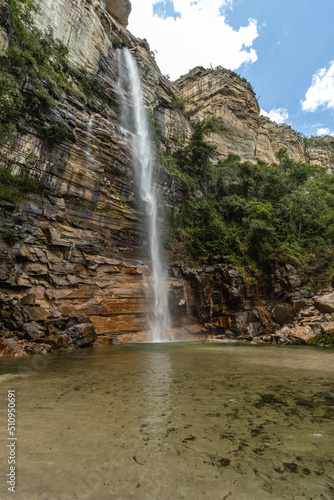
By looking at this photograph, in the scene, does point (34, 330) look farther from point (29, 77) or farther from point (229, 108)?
point (229, 108)

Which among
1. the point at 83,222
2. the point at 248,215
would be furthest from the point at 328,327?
the point at 248,215

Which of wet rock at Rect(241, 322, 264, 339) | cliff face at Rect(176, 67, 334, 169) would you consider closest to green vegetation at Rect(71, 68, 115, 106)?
cliff face at Rect(176, 67, 334, 169)

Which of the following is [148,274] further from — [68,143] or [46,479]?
[46,479]

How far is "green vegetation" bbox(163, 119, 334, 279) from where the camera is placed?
1961 centimetres

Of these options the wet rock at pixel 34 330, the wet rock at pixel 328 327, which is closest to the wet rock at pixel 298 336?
the wet rock at pixel 328 327

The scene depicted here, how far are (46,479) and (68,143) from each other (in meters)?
17.0

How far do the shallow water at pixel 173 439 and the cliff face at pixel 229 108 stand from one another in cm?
3617

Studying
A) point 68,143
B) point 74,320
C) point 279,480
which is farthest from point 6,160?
point 279,480

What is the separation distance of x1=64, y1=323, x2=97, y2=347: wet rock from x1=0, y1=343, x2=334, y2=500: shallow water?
240 inches

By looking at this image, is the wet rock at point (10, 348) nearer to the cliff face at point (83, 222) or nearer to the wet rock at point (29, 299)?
the cliff face at point (83, 222)

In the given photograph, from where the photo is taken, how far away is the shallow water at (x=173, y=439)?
171cm

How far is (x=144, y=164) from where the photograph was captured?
20.8 m

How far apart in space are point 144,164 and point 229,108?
80.4ft

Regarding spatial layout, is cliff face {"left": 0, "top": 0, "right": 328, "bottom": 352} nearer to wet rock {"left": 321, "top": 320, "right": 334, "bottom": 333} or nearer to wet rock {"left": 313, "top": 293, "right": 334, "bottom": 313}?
wet rock {"left": 313, "top": 293, "right": 334, "bottom": 313}
